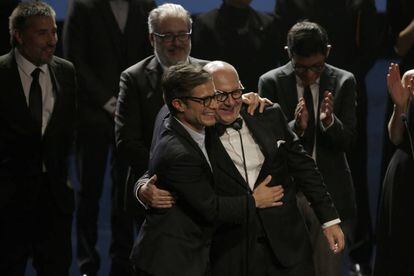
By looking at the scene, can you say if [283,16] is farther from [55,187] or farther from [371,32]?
[55,187]

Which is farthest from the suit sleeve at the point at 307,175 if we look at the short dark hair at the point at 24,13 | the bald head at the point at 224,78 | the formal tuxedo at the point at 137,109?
the short dark hair at the point at 24,13

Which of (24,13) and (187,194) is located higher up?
(24,13)

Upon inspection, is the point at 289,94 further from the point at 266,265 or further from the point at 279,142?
the point at 266,265

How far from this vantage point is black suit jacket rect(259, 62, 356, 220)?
480cm

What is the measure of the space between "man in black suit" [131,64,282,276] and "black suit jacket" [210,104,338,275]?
0.07m

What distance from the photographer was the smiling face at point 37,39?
16.0ft

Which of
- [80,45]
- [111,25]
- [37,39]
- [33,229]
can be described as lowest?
[33,229]

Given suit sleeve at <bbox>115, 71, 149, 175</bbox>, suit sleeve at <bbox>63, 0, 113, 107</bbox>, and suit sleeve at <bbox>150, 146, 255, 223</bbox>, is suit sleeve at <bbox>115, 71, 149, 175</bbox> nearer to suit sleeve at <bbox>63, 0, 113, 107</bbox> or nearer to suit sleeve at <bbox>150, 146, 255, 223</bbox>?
suit sleeve at <bbox>63, 0, 113, 107</bbox>

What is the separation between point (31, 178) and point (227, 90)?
156cm

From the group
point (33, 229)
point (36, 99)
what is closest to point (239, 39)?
point (36, 99)

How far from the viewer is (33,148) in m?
4.91

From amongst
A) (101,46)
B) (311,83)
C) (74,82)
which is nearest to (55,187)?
(74,82)

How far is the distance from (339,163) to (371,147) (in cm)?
188

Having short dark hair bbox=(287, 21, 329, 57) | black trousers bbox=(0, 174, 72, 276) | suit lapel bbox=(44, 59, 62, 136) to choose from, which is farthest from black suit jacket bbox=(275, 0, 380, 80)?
black trousers bbox=(0, 174, 72, 276)
